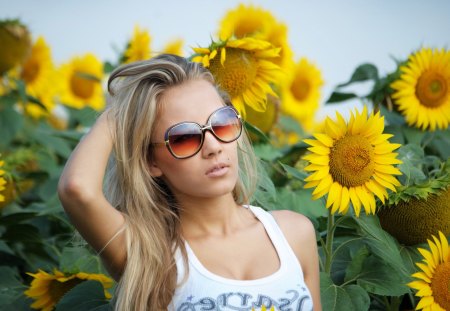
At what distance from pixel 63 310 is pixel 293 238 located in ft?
1.98

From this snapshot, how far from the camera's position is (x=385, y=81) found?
2643 millimetres

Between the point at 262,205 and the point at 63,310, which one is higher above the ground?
the point at 262,205

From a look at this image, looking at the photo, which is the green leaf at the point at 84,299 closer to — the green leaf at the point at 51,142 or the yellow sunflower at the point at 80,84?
the green leaf at the point at 51,142

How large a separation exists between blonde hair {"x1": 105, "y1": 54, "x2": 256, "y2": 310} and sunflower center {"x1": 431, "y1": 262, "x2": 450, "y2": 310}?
1.89 feet

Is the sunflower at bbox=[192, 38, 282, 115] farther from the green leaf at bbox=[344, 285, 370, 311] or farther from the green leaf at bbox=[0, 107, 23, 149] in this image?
the green leaf at bbox=[0, 107, 23, 149]

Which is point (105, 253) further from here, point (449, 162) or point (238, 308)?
point (449, 162)

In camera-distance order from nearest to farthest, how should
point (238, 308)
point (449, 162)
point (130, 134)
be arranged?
1. point (238, 308)
2. point (130, 134)
3. point (449, 162)

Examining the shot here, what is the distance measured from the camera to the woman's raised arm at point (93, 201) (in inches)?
64.2

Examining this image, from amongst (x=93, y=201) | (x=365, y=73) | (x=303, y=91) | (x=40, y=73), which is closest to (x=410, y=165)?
(x=365, y=73)

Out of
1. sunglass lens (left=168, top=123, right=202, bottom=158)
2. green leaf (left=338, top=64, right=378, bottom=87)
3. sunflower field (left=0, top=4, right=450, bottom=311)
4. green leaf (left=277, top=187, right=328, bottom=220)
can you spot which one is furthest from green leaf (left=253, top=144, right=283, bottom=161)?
sunglass lens (left=168, top=123, right=202, bottom=158)

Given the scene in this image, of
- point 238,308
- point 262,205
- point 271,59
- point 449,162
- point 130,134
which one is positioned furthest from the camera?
Answer: point 271,59

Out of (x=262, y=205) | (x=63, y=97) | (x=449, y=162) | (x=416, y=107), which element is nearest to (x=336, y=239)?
(x=262, y=205)

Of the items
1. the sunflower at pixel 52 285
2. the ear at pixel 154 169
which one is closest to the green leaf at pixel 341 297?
the ear at pixel 154 169

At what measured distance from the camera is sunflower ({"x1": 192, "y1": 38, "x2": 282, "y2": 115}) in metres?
2.20
